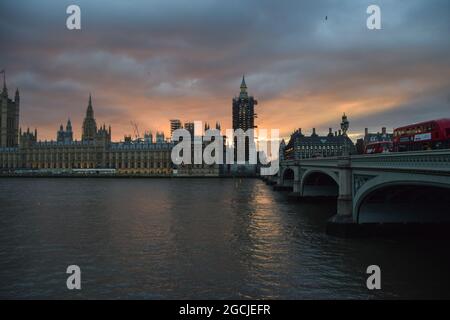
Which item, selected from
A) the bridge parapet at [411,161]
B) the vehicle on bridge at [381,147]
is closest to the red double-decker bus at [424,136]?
the vehicle on bridge at [381,147]

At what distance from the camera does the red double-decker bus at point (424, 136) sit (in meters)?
27.4

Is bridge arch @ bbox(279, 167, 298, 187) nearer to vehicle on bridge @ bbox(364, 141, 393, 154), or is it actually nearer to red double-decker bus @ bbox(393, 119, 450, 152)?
vehicle on bridge @ bbox(364, 141, 393, 154)

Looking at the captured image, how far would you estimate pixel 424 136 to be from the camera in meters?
29.5

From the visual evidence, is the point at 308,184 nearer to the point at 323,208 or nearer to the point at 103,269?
the point at 323,208

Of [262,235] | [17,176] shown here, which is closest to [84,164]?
[17,176]

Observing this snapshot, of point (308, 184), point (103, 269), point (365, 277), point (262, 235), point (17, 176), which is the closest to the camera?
point (365, 277)

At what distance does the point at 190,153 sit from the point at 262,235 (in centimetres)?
14670

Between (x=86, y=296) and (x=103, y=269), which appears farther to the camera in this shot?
(x=103, y=269)

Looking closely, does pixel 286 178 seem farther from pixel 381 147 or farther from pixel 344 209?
pixel 344 209

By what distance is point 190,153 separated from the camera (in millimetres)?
176500

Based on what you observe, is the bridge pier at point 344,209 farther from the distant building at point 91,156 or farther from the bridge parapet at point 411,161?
the distant building at point 91,156

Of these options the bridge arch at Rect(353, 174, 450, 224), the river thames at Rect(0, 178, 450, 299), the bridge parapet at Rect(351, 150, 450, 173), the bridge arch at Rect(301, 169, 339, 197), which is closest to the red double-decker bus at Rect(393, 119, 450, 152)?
the bridge arch at Rect(353, 174, 450, 224)

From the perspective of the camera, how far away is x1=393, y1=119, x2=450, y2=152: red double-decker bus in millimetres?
27406
